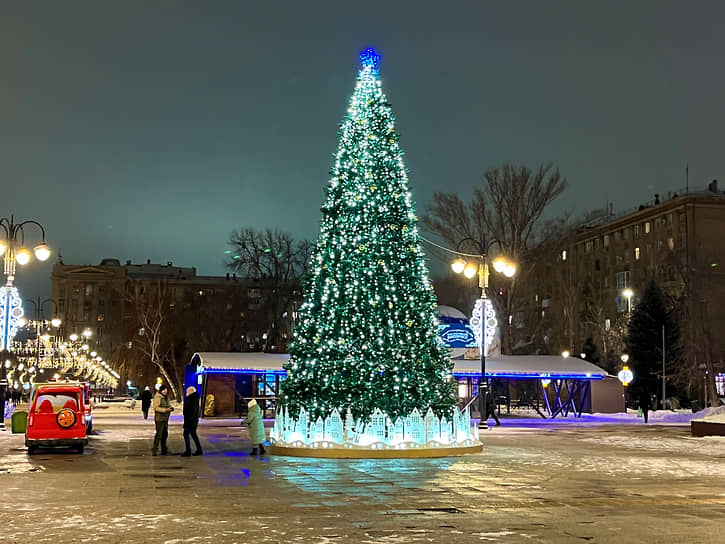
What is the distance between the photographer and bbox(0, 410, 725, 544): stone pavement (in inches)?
417

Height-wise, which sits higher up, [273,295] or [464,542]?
[273,295]

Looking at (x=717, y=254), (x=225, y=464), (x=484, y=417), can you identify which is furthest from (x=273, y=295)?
(x=225, y=464)

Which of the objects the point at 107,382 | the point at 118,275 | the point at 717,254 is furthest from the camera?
the point at 118,275

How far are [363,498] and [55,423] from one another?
37.1 ft

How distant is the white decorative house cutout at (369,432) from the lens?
21.1 metres

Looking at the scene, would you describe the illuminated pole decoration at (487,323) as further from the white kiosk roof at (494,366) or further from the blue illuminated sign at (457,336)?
the blue illuminated sign at (457,336)

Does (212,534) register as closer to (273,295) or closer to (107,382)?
(273,295)

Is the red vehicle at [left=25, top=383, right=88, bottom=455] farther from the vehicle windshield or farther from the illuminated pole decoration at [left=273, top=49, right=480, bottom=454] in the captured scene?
the illuminated pole decoration at [left=273, top=49, right=480, bottom=454]

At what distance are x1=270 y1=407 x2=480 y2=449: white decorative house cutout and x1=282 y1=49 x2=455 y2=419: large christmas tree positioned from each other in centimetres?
84

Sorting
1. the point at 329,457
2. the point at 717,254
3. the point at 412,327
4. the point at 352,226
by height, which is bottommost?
the point at 329,457

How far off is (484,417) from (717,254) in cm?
5149

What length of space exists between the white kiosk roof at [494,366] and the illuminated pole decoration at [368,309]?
63.9 feet

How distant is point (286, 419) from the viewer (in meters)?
22.0

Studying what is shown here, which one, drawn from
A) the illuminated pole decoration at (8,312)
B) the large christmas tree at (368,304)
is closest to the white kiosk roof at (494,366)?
the illuminated pole decoration at (8,312)
